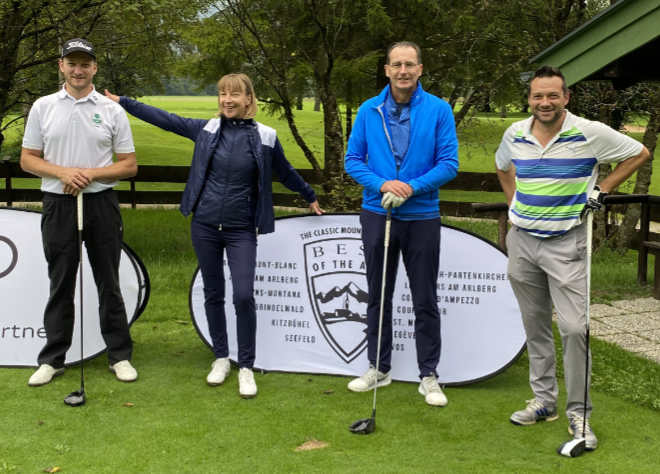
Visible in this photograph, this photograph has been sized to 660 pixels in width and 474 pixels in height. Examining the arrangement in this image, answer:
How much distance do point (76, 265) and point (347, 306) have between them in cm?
164

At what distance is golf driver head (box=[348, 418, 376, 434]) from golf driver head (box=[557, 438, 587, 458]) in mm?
901

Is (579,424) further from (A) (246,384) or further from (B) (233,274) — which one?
(B) (233,274)

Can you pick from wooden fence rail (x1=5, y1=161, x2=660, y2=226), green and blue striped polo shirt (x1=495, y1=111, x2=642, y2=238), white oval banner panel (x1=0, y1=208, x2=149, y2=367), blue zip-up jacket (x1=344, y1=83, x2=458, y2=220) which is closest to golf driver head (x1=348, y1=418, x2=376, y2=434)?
blue zip-up jacket (x1=344, y1=83, x2=458, y2=220)

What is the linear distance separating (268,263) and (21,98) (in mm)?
7704

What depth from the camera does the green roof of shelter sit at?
4.33 meters

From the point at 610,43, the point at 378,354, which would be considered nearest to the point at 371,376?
the point at 378,354

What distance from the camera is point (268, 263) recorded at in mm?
5137

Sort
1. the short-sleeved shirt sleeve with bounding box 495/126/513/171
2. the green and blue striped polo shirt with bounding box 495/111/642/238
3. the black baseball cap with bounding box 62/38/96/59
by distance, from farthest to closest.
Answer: the black baseball cap with bounding box 62/38/96/59
the short-sleeved shirt sleeve with bounding box 495/126/513/171
the green and blue striped polo shirt with bounding box 495/111/642/238

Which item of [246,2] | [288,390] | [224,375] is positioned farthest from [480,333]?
[246,2]

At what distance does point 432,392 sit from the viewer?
14.9ft

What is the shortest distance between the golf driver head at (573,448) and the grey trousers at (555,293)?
173 millimetres

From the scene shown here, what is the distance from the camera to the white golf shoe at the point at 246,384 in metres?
4.57

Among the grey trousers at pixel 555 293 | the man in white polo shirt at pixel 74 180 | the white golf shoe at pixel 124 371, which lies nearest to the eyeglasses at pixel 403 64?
the grey trousers at pixel 555 293

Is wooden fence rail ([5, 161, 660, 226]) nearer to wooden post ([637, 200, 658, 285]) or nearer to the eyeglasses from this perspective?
wooden post ([637, 200, 658, 285])
